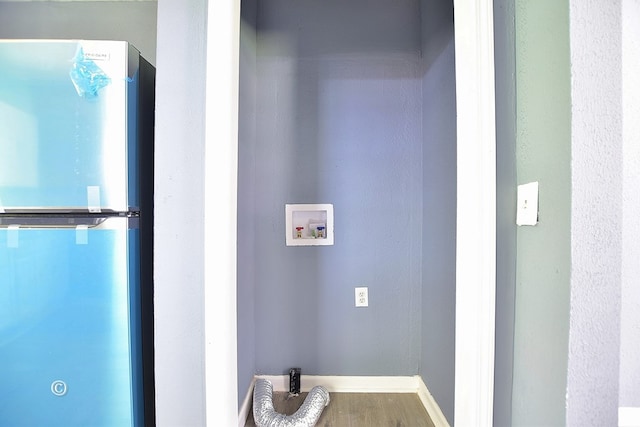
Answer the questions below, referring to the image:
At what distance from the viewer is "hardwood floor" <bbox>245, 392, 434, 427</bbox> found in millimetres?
1383

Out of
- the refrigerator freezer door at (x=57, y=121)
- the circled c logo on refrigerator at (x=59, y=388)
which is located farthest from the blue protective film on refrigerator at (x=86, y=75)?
the circled c logo on refrigerator at (x=59, y=388)

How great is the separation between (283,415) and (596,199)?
1.55m

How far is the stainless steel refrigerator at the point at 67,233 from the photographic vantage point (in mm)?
974

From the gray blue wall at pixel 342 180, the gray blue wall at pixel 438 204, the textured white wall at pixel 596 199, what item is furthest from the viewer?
the gray blue wall at pixel 342 180

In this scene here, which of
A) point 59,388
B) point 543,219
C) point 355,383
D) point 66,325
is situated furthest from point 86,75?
point 355,383

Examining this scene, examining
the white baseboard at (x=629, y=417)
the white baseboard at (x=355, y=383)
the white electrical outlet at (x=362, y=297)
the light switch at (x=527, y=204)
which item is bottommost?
the white baseboard at (x=355, y=383)

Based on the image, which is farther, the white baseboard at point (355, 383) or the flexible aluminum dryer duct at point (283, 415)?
the white baseboard at point (355, 383)

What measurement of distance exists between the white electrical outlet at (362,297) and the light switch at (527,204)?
1.04 metres

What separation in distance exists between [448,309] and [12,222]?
1.88 m

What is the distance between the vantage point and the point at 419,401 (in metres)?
1.55

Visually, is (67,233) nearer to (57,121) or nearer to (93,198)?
(93,198)

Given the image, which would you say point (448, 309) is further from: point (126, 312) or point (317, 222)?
point (126, 312)

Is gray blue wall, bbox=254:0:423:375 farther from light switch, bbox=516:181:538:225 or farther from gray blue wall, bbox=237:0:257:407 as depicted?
light switch, bbox=516:181:538:225

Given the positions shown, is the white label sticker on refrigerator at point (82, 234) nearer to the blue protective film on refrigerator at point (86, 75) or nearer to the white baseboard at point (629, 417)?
the blue protective film on refrigerator at point (86, 75)
